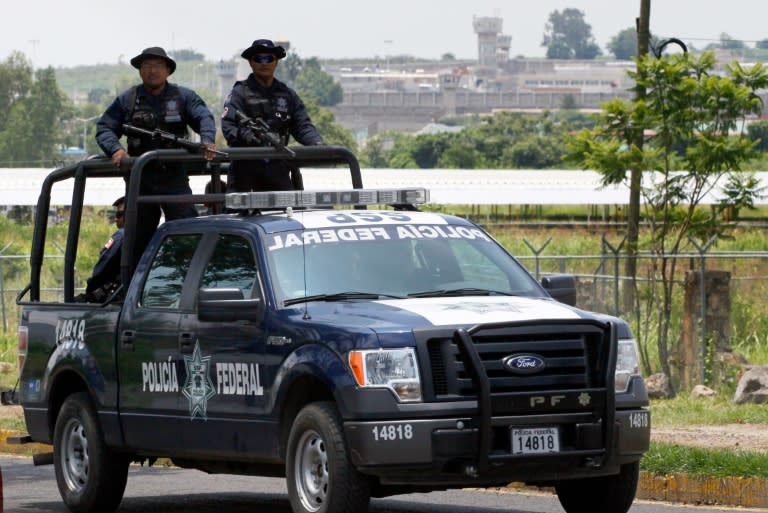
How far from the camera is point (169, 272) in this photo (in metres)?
10.6

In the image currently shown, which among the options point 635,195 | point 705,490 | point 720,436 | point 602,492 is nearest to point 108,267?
point 602,492

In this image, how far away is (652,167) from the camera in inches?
916

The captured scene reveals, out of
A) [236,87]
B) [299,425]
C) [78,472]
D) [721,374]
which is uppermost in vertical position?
[236,87]

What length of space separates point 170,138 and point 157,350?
2.00 metres

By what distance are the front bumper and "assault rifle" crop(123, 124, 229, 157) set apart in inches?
135

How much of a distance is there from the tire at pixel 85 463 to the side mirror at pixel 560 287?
3061 millimetres

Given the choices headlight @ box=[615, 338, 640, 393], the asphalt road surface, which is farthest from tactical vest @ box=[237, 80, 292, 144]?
headlight @ box=[615, 338, 640, 393]

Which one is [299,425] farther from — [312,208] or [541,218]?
[541,218]

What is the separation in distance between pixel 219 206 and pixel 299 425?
346 centimetres

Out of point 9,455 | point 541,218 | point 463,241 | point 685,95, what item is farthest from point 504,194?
point 463,241

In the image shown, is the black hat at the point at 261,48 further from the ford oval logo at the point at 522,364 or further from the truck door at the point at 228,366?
the ford oval logo at the point at 522,364

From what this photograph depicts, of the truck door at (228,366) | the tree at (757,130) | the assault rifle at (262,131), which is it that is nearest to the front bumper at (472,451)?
the truck door at (228,366)

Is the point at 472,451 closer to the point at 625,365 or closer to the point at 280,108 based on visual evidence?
the point at 625,365

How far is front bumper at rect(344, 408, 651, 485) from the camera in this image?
332 inches
